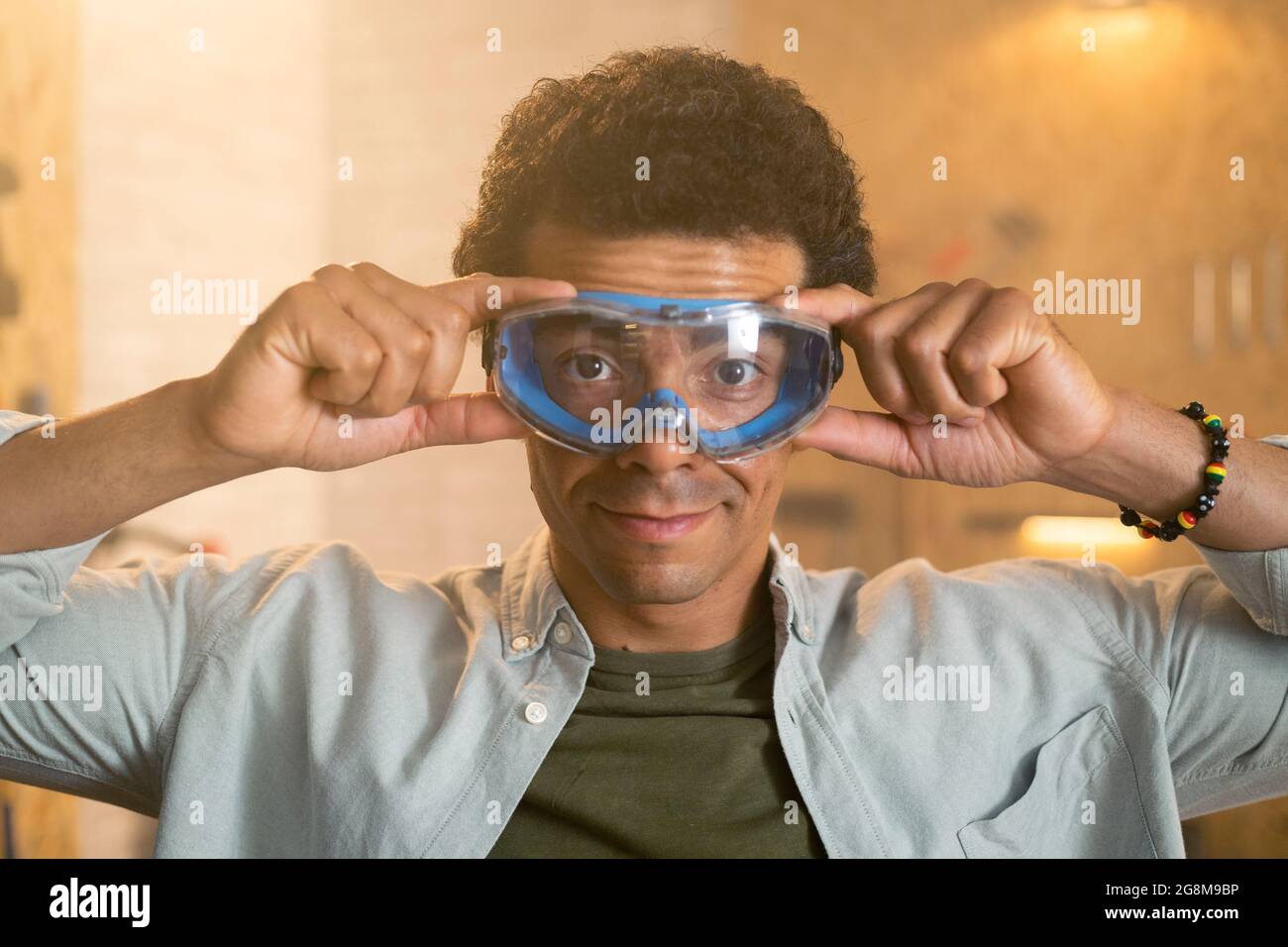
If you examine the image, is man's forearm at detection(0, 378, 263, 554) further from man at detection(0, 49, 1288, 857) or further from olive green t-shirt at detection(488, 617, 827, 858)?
olive green t-shirt at detection(488, 617, 827, 858)

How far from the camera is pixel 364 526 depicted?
3.83m

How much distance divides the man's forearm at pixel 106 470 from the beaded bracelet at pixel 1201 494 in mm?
1181

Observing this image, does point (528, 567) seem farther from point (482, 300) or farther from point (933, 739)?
point (933, 739)

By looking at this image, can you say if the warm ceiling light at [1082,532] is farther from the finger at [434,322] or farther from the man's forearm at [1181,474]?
the finger at [434,322]

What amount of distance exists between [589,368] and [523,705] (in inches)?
18.2

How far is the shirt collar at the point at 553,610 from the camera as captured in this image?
160 centimetres

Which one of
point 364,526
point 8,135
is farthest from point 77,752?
point 364,526

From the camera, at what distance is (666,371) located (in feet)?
4.67

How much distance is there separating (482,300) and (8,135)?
6.43ft

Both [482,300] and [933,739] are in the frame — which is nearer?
[482,300]

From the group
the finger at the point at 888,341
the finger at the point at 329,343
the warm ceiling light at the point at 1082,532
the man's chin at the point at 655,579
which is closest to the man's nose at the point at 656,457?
the man's chin at the point at 655,579

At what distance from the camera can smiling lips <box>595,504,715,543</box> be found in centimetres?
150
